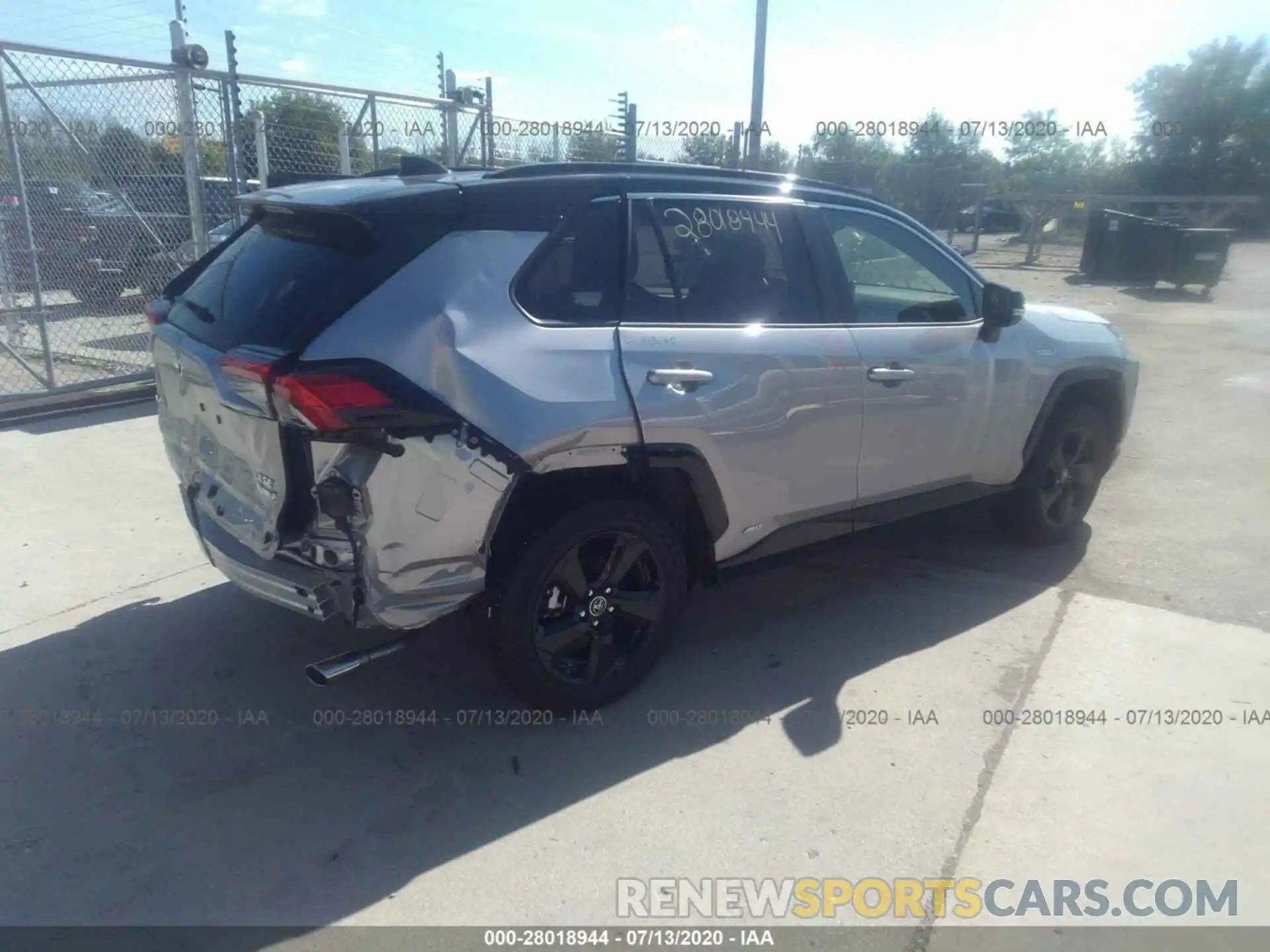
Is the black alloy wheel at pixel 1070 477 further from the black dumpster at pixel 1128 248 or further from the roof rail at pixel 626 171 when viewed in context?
the black dumpster at pixel 1128 248

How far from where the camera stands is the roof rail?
12.0 ft

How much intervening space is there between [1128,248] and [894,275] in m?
20.5

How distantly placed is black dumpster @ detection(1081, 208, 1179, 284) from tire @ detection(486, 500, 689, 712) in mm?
20876

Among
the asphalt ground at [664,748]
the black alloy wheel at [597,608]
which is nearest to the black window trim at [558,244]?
the black alloy wheel at [597,608]

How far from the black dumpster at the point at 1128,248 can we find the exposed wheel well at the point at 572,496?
20713mm

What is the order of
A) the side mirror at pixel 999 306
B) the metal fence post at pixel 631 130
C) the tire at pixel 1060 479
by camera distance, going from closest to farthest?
the side mirror at pixel 999 306 < the tire at pixel 1060 479 < the metal fence post at pixel 631 130

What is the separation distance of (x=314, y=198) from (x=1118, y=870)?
335cm

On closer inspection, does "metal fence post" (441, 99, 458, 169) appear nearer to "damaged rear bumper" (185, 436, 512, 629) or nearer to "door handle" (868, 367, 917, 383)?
"door handle" (868, 367, 917, 383)

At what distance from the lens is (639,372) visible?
11.3 feet

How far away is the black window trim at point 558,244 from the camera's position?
3256 millimetres

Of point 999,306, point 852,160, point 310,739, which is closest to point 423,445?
point 310,739

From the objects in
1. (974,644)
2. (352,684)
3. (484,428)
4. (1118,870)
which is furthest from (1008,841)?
(352,684)

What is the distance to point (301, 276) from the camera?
322cm

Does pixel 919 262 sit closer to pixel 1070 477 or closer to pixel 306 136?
pixel 1070 477
